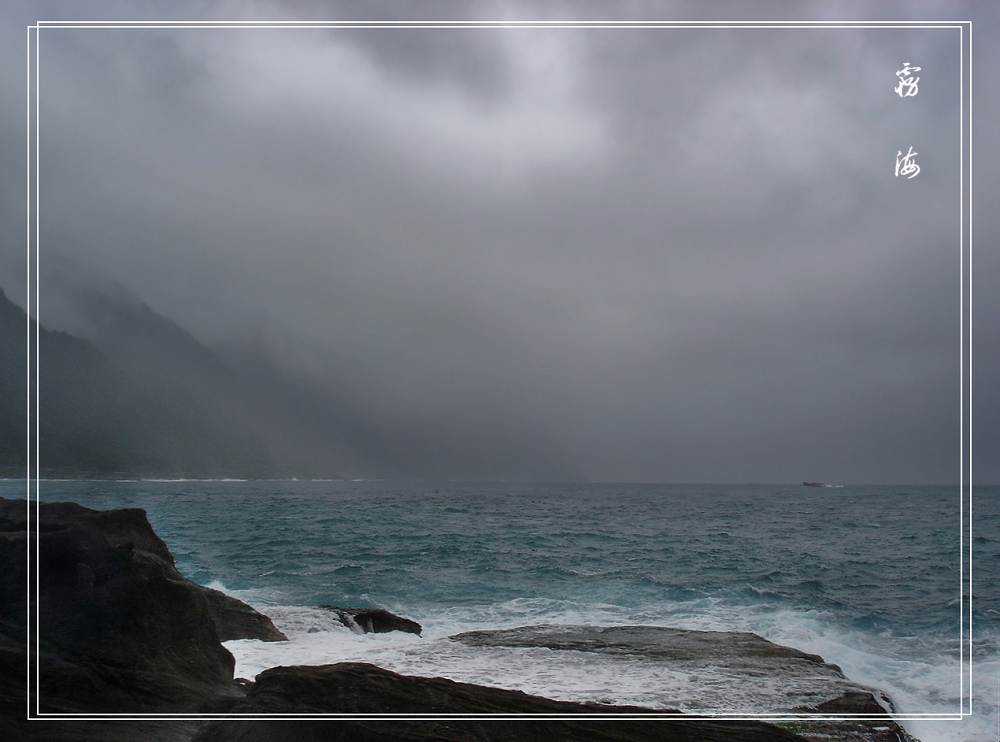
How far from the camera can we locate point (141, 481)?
42.1 meters

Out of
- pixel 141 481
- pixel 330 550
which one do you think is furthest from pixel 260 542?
pixel 141 481

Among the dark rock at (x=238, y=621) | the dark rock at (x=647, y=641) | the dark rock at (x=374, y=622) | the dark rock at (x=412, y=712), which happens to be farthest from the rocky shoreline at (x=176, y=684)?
the dark rock at (x=374, y=622)

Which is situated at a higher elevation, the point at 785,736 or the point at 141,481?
the point at 785,736

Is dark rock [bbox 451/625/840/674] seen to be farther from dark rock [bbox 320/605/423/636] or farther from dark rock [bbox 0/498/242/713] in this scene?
dark rock [bbox 0/498/242/713]

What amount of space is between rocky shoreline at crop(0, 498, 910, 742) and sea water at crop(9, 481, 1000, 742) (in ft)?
2.39

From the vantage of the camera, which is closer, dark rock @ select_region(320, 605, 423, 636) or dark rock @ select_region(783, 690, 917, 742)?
dark rock @ select_region(783, 690, 917, 742)

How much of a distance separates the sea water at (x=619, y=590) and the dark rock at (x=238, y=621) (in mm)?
310

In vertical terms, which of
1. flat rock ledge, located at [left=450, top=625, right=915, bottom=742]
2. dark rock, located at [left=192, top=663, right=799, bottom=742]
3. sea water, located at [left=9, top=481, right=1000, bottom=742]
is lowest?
sea water, located at [left=9, top=481, right=1000, bottom=742]

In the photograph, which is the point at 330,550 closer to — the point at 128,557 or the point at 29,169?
the point at 128,557

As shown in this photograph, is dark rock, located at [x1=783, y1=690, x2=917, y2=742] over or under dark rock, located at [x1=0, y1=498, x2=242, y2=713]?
under

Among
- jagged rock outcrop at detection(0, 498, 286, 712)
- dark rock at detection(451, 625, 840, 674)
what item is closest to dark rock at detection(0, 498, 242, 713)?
jagged rock outcrop at detection(0, 498, 286, 712)

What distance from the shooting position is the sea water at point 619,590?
6.85m

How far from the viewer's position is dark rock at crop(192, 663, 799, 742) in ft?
15.1

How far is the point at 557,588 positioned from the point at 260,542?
11.5m
